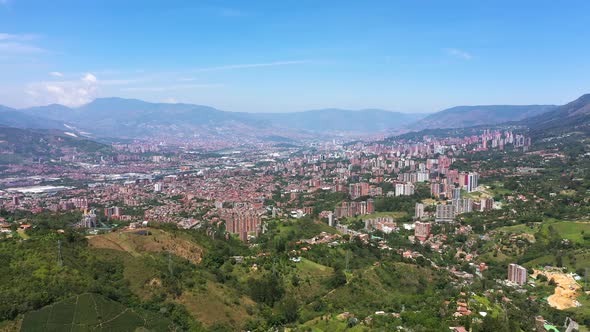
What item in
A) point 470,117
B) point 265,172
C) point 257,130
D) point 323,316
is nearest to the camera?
point 323,316

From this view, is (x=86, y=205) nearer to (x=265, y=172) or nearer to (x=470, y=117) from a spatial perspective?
(x=265, y=172)

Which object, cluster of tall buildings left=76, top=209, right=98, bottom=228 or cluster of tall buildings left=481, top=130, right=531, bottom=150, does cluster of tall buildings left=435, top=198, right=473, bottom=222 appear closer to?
cluster of tall buildings left=76, top=209, right=98, bottom=228

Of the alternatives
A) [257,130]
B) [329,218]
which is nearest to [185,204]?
[329,218]

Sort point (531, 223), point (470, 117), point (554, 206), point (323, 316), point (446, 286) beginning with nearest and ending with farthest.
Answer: point (323, 316) → point (446, 286) → point (531, 223) → point (554, 206) → point (470, 117)

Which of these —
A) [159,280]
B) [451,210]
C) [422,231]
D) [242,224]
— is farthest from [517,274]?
[159,280]

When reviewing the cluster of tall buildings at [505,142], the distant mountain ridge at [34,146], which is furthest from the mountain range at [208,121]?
the cluster of tall buildings at [505,142]

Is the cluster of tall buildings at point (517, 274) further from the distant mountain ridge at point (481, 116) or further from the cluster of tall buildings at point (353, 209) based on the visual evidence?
the distant mountain ridge at point (481, 116)

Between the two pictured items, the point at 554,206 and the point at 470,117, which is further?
the point at 470,117
